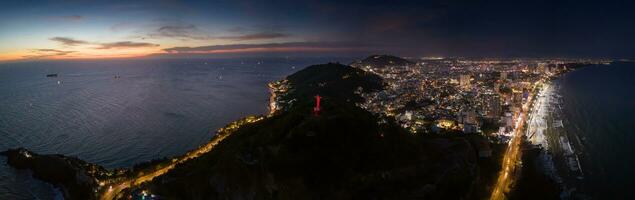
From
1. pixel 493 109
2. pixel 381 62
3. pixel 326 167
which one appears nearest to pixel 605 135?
pixel 493 109

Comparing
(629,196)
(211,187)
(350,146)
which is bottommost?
(629,196)

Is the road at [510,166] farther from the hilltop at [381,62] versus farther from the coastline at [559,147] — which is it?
the hilltop at [381,62]

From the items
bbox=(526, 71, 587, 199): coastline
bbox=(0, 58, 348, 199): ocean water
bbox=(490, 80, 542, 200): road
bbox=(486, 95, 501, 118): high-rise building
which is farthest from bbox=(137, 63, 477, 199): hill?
bbox=(486, 95, 501, 118): high-rise building

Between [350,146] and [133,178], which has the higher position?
[350,146]

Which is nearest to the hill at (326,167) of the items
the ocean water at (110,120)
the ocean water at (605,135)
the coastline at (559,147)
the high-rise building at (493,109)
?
the coastline at (559,147)

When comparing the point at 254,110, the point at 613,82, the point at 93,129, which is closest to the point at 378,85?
the point at 254,110

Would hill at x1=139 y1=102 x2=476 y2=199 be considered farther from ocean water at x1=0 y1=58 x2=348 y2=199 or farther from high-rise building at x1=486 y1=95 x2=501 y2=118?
high-rise building at x1=486 y1=95 x2=501 y2=118

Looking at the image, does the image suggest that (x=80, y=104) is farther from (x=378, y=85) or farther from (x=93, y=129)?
(x=378, y=85)
